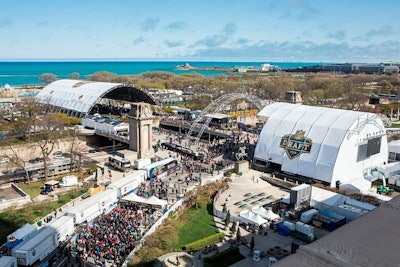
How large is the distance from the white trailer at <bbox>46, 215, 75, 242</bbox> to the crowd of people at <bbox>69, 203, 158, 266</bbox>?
2.29 ft

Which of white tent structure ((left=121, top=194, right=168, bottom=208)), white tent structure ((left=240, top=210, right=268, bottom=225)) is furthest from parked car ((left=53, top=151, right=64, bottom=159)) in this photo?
white tent structure ((left=240, top=210, right=268, bottom=225))

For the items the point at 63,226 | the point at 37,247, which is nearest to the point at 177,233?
the point at 63,226

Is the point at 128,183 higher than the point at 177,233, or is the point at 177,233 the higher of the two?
the point at 128,183

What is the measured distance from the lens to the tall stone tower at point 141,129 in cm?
5047

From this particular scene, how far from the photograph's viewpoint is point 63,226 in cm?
2795

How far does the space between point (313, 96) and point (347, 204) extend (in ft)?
238

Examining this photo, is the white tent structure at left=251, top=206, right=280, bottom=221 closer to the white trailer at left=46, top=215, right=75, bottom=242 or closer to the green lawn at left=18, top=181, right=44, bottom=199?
the white trailer at left=46, top=215, right=75, bottom=242

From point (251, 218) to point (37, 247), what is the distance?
643 inches

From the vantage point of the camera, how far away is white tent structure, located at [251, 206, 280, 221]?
32.0 m

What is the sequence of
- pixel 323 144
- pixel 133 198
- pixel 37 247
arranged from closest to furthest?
pixel 37 247, pixel 133 198, pixel 323 144

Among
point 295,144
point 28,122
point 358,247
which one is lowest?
point 295,144

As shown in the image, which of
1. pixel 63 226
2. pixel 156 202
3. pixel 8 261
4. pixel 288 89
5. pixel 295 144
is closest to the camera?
pixel 8 261

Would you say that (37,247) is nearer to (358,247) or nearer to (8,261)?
(8,261)

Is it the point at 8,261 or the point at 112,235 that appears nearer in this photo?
the point at 8,261
